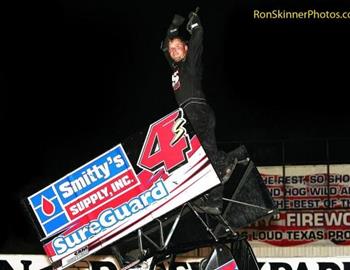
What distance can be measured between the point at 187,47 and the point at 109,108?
176 inches

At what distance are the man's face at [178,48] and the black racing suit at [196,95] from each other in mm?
58

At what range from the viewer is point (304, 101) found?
15141 mm

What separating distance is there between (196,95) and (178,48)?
53 cm

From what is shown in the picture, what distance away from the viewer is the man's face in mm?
10766

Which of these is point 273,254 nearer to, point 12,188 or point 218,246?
point 218,246

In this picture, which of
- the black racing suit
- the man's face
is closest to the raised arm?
the black racing suit

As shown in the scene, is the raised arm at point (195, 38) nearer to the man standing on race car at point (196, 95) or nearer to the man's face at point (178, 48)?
the man standing on race car at point (196, 95)

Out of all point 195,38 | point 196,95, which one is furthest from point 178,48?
point 196,95

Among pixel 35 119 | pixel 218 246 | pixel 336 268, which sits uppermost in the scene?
pixel 35 119

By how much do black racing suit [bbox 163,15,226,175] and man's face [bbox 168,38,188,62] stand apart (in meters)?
0.06

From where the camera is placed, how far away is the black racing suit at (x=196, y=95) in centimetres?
1059

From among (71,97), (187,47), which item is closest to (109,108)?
(71,97)

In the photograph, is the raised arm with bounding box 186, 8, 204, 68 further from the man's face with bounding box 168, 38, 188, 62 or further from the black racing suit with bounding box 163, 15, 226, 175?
the man's face with bounding box 168, 38, 188, 62

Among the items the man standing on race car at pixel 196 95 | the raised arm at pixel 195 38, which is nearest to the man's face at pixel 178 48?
the man standing on race car at pixel 196 95
